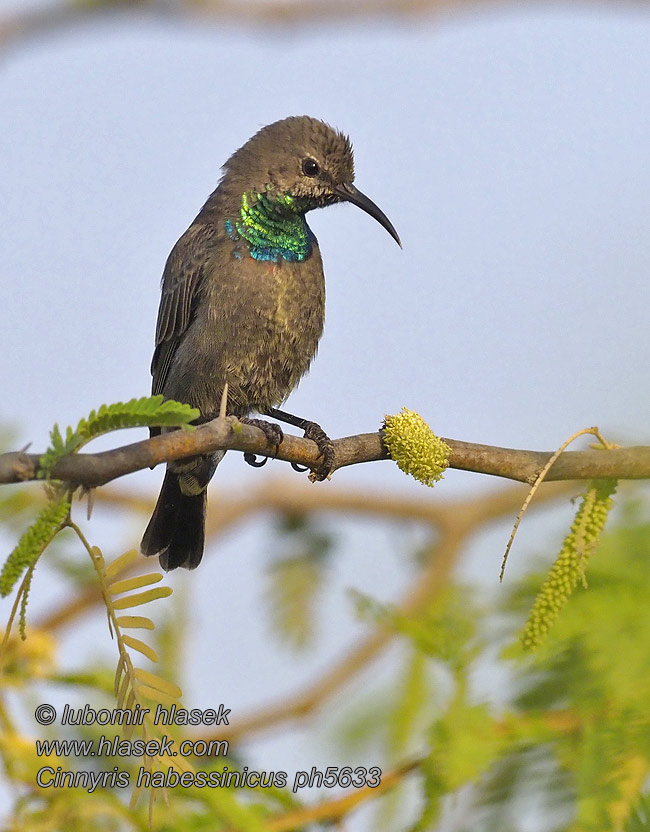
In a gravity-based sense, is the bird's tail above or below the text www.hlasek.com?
above

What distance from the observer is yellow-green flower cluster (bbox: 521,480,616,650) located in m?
2.51

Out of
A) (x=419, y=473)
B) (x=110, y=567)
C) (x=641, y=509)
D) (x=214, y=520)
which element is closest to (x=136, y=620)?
(x=110, y=567)

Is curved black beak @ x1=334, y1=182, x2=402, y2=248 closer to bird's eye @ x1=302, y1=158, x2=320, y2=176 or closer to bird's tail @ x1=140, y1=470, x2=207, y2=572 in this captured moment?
bird's eye @ x1=302, y1=158, x2=320, y2=176

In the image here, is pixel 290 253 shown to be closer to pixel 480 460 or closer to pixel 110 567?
pixel 480 460

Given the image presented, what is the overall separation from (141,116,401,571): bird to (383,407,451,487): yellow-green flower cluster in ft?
5.15

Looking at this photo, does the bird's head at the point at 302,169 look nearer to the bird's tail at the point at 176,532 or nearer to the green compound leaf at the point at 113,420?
the bird's tail at the point at 176,532

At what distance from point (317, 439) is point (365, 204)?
160cm

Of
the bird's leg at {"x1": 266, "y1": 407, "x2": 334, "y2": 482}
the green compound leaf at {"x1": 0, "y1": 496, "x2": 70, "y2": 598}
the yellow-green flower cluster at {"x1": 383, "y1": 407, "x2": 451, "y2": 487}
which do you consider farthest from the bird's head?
the green compound leaf at {"x1": 0, "y1": 496, "x2": 70, "y2": 598}

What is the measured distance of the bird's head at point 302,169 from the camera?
5062 millimetres

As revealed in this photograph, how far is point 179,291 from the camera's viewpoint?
5.00m

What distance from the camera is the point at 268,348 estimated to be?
15.3 feet

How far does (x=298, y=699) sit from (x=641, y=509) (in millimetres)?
1691

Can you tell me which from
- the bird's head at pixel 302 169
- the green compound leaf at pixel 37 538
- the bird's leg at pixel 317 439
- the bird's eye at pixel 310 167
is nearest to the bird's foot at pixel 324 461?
the bird's leg at pixel 317 439

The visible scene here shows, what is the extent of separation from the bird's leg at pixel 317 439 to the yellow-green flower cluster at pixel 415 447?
16cm
